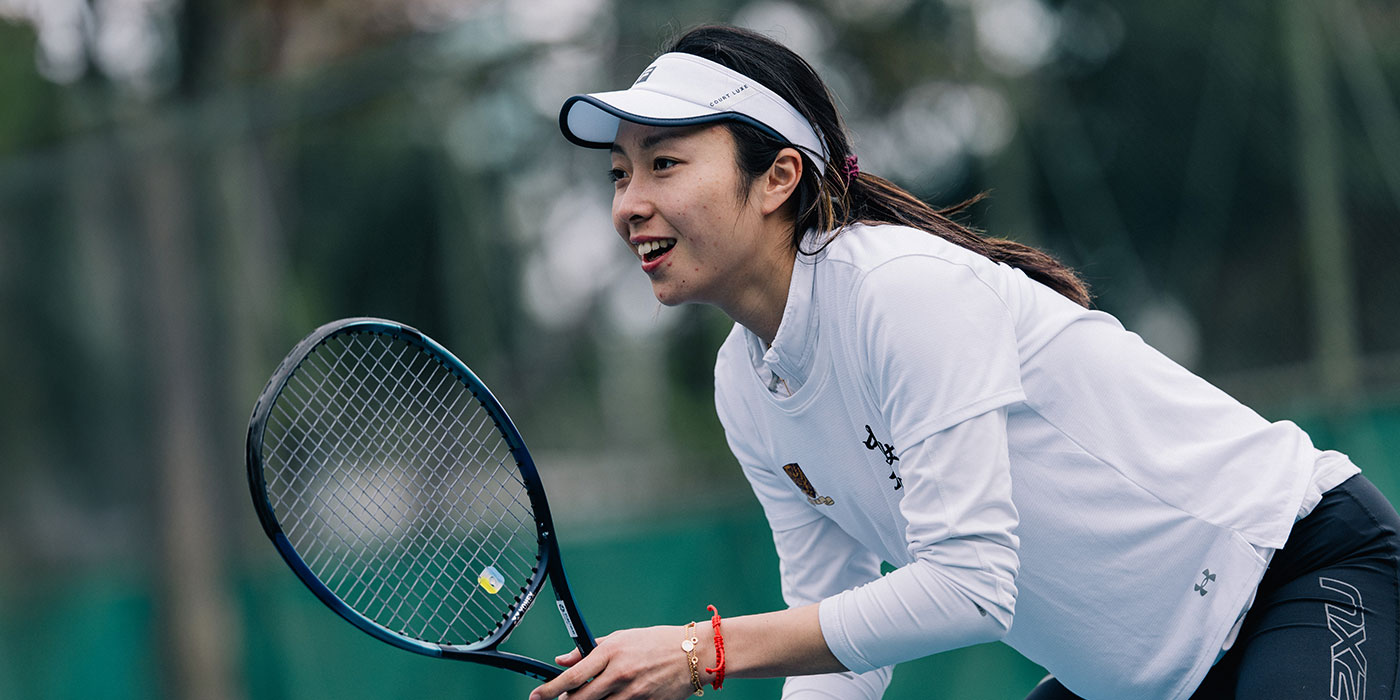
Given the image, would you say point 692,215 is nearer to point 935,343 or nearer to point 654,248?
point 654,248

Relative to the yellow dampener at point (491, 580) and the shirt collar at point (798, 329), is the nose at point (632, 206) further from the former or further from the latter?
the yellow dampener at point (491, 580)

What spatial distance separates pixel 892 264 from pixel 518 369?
4.99m

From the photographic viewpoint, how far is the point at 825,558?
3.03m

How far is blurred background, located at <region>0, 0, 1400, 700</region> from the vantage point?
6094 mm

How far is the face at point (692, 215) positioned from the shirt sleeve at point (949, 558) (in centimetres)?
48

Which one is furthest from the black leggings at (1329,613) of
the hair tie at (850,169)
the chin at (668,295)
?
the chin at (668,295)

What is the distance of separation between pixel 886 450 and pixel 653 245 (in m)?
0.55

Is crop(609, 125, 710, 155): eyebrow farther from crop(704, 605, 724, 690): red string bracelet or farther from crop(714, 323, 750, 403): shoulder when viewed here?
crop(704, 605, 724, 690): red string bracelet

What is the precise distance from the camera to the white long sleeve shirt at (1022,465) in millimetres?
2365

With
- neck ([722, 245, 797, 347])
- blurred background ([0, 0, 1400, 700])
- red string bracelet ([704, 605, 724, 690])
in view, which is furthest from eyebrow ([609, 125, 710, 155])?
blurred background ([0, 0, 1400, 700])

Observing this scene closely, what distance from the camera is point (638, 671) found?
249cm

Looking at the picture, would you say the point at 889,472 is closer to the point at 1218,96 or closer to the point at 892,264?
the point at 892,264

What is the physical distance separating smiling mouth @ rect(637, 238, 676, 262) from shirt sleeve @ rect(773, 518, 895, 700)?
0.70m

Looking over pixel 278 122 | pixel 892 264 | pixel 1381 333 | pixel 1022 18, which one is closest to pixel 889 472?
pixel 892 264
